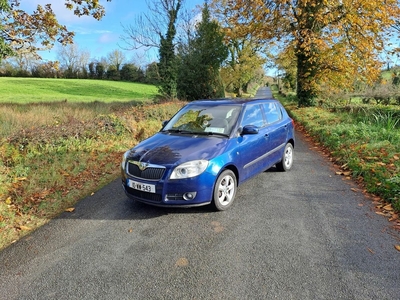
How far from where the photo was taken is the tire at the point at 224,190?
4.14m

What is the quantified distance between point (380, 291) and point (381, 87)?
92.9 feet

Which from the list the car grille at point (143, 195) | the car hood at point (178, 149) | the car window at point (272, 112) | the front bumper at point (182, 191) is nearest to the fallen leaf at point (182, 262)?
the front bumper at point (182, 191)

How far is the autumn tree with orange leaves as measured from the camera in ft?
49.4

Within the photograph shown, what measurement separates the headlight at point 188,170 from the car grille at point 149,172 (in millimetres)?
201

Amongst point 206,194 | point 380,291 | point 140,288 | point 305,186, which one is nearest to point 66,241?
point 140,288

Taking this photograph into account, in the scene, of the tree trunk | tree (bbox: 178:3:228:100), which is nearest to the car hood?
the tree trunk

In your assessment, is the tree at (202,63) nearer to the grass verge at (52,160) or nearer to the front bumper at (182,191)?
the grass verge at (52,160)

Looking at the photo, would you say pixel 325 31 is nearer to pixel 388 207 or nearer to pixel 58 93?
pixel 388 207

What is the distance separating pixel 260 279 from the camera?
2746 mm

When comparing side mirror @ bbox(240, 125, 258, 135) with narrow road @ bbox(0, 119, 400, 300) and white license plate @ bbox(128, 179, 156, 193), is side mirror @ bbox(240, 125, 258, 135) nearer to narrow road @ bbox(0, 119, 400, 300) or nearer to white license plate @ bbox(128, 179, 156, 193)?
narrow road @ bbox(0, 119, 400, 300)

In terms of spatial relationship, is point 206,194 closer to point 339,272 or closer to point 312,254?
point 312,254

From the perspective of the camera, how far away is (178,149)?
166 inches

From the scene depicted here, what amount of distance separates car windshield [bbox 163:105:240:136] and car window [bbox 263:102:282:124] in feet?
3.19

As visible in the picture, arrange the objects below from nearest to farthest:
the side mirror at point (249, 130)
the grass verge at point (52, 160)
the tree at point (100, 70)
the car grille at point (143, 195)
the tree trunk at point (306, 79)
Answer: the car grille at point (143, 195) < the grass verge at point (52, 160) < the side mirror at point (249, 130) < the tree trunk at point (306, 79) < the tree at point (100, 70)
